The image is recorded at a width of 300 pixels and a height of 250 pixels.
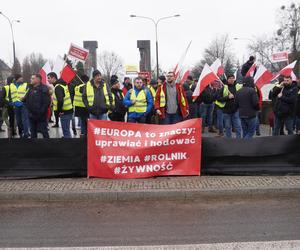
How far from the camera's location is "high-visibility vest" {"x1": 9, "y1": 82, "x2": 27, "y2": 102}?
11.9m

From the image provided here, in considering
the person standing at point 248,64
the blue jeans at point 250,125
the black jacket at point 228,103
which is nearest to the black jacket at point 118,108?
the black jacket at point 228,103

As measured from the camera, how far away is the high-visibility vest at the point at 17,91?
11898 millimetres

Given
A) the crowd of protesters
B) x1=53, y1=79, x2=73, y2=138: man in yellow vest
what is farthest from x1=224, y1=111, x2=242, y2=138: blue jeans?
x1=53, y1=79, x2=73, y2=138: man in yellow vest

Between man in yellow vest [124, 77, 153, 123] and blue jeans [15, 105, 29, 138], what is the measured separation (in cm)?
325

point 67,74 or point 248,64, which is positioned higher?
point 248,64

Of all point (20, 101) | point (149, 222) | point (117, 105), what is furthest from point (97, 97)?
point (149, 222)

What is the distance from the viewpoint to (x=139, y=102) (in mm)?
10070

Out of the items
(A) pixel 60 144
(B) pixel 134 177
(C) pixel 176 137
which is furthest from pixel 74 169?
(C) pixel 176 137

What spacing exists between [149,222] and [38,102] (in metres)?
4.84

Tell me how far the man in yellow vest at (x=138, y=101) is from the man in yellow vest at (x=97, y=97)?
2.00 ft

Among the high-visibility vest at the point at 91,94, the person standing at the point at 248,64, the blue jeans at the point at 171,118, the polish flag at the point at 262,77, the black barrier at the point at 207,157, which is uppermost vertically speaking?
the person standing at the point at 248,64

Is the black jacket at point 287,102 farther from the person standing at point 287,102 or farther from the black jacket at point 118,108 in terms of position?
the black jacket at point 118,108

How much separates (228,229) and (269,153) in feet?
9.69

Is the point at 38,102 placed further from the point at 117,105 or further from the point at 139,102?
the point at 139,102
